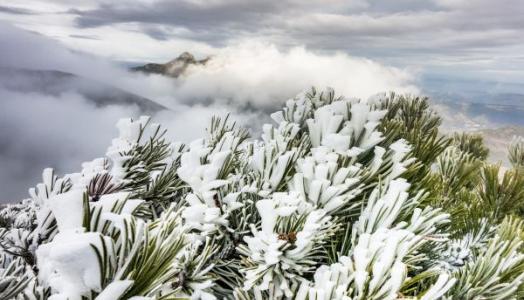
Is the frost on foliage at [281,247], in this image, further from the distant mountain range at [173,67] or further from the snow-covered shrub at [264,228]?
the distant mountain range at [173,67]

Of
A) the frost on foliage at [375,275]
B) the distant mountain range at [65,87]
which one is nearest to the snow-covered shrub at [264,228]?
the frost on foliage at [375,275]

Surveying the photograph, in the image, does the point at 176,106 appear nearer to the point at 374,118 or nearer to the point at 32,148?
the point at 32,148

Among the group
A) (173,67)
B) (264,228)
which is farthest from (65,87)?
(264,228)

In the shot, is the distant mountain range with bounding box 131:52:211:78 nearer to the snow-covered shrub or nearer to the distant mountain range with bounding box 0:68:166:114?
the distant mountain range with bounding box 0:68:166:114

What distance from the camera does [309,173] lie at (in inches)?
46.7

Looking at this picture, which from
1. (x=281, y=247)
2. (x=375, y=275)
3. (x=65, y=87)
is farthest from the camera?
(x=65, y=87)

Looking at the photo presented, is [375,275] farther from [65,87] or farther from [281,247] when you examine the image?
[65,87]

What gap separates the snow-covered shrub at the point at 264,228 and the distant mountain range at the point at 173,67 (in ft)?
584

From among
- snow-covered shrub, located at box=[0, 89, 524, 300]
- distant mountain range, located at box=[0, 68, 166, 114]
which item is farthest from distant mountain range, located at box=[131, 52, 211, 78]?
snow-covered shrub, located at box=[0, 89, 524, 300]

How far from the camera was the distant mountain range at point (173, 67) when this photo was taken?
171625 mm

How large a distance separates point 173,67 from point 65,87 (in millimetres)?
47194

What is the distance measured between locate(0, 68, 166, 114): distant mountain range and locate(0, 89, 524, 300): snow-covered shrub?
171 m

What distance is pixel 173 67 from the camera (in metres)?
180

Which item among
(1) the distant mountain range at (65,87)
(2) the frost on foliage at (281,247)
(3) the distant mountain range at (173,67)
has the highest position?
(2) the frost on foliage at (281,247)
